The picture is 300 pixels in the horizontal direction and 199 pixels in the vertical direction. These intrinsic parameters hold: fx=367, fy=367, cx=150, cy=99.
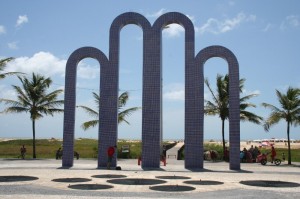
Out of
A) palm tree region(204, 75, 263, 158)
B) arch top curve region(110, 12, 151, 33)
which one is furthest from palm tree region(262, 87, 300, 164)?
arch top curve region(110, 12, 151, 33)

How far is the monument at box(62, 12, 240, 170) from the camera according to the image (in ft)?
74.4

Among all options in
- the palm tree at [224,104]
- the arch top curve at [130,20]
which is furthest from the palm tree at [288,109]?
the arch top curve at [130,20]

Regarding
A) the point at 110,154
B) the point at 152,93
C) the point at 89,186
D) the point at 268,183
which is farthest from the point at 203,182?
the point at 152,93

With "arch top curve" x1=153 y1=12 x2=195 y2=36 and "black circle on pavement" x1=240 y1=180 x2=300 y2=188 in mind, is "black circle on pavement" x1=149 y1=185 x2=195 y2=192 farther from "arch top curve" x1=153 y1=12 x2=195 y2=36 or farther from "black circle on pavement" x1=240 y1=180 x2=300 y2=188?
"arch top curve" x1=153 y1=12 x2=195 y2=36

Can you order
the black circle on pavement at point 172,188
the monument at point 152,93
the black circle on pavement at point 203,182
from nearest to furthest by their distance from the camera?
the black circle on pavement at point 172,188, the black circle on pavement at point 203,182, the monument at point 152,93

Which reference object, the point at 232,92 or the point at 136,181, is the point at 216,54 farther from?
the point at 136,181

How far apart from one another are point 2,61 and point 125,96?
11837 millimetres

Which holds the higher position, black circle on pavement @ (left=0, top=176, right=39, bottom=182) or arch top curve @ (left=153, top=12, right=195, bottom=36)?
arch top curve @ (left=153, top=12, right=195, bottom=36)

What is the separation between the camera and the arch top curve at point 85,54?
78.2 feet

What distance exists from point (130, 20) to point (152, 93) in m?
5.11

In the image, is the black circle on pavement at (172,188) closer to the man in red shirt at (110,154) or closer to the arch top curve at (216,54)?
the man in red shirt at (110,154)

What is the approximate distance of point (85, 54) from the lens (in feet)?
79.1

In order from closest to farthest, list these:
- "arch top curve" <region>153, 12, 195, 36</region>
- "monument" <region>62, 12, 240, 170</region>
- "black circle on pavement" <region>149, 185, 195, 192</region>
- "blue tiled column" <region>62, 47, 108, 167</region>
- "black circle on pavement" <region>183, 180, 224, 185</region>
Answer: "black circle on pavement" <region>149, 185, 195, 192</region>, "black circle on pavement" <region>183, 180, 224, 185</region>, "monument" <region>62, 12, 240, 170</region>, "blue tiled column" <region>62, 47, 108, 167</region>, "arch top curve" <region>153, 12, 195, 36</region>

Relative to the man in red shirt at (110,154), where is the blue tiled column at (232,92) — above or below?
above
